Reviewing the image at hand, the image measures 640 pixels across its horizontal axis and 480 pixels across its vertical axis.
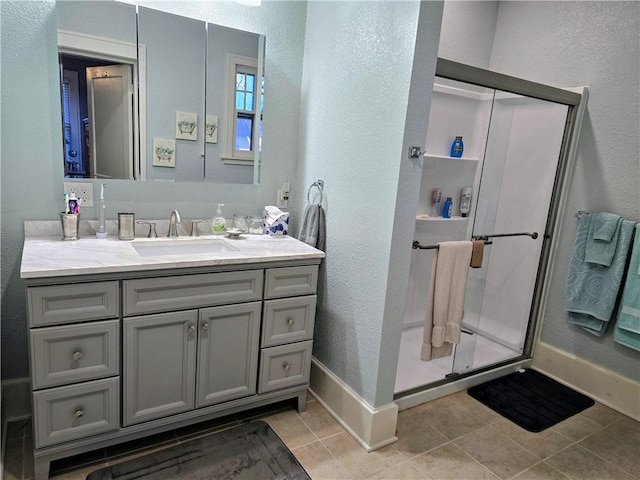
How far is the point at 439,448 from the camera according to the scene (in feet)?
6.66

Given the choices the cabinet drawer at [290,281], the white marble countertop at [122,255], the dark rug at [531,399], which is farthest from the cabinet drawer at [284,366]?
the dark rug at [531,399]

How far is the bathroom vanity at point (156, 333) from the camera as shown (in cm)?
156

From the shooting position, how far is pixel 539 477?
1.89 metres

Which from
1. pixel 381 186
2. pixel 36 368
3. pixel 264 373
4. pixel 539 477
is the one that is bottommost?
pixel 539 477

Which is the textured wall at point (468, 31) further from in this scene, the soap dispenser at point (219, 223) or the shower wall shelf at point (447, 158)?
the soap dispenser at point (219, 223)

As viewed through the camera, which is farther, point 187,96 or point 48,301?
point 187,96

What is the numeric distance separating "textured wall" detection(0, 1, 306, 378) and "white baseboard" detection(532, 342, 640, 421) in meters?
2.17

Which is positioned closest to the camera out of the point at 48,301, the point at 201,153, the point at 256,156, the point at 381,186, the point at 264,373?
the point at 48,301

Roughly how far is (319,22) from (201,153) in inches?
37.2

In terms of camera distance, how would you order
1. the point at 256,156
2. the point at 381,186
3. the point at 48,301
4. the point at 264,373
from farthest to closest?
the point at 256,156, the point at 264,373, the point at 381,186, the point at 48,301

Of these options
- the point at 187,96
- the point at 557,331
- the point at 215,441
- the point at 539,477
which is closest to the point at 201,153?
the point at 187,96

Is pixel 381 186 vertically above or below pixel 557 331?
above

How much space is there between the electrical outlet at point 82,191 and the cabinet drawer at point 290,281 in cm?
93

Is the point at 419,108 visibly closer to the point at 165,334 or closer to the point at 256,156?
the point at 256,156
